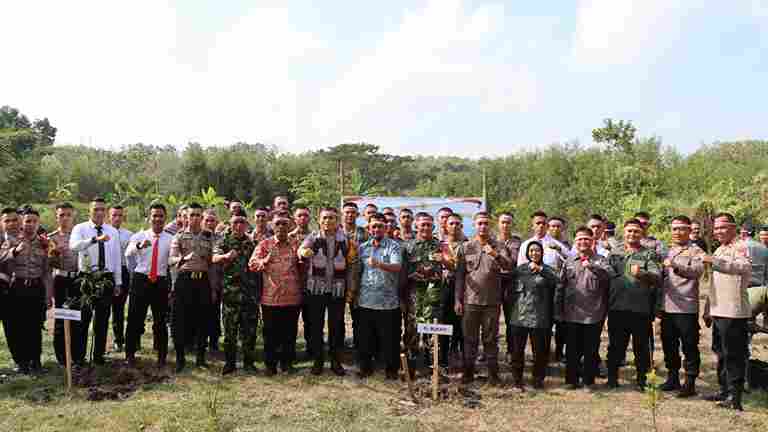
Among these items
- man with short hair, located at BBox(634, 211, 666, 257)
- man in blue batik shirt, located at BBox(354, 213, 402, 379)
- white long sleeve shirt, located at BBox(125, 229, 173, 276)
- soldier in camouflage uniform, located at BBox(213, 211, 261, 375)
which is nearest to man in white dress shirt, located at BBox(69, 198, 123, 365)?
white long sleeve shirt, located at BBox(125, 229, 173, 276)

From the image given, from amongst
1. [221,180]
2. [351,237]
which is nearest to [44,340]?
[351,237]

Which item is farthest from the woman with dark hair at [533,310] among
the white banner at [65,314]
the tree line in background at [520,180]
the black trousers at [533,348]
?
the tree line in background at [520,180]

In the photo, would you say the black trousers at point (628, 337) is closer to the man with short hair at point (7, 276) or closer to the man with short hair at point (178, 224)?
the man with short hair at point (178, 224)

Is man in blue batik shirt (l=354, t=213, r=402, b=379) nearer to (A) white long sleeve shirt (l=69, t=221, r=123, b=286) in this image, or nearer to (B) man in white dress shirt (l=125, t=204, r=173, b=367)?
(B) man in white dress shirt (l=125, t=204, r=173, b=367)

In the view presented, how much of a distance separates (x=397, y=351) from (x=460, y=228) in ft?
5.22

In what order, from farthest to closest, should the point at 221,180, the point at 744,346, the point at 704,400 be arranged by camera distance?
the point at 221,180
the point at 704,400
the point at 744,346

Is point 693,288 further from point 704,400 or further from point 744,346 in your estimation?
point 704,400

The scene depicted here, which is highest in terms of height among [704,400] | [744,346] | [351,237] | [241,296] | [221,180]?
[221,180]

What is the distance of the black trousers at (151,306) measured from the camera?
6.41m

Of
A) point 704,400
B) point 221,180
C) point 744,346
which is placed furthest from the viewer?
point 221,180

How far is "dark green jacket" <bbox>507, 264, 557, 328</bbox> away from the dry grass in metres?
0.76

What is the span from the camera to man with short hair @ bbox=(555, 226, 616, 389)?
232 inches

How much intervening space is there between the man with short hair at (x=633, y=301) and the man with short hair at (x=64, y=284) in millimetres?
5815

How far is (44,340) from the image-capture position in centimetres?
769
